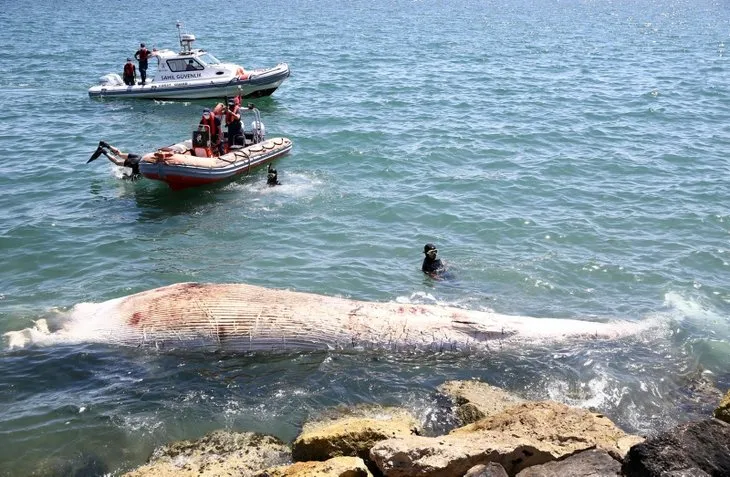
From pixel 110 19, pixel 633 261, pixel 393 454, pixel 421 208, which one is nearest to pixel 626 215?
pixel 633 261

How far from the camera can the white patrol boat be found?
1086 inches

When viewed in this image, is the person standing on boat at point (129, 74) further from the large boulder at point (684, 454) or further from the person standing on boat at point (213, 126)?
the large boulder at point (684, 454)

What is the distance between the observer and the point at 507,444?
719 cm

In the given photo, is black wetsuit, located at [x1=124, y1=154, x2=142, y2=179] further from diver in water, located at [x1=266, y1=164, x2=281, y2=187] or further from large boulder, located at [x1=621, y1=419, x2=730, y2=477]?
large boulder, located at [x1=621, y1=419, x2=730, y2=477]

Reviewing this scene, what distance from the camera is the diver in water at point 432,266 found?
516 inches

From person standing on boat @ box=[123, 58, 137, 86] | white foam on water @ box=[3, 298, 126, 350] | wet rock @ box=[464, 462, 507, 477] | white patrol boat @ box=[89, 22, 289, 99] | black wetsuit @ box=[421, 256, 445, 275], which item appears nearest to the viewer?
wet rock @ box=[464, 462, 507, 477]

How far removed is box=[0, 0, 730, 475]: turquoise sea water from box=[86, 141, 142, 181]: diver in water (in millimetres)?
567

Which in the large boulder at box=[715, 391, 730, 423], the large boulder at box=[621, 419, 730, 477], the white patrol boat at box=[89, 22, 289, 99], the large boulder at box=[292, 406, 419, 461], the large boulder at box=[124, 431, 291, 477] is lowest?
the large boulder at box=[124, 431, 291, 477]

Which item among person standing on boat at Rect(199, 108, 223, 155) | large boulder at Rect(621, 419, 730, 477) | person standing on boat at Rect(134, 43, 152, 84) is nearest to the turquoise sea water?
person standing on boat at Rect(199, 108, 223, 155)

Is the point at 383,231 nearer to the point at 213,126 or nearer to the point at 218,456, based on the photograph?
the point at 213,126

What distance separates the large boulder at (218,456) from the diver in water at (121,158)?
34.9ft

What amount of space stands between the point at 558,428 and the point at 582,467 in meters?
0.95

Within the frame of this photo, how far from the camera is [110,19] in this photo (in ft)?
172

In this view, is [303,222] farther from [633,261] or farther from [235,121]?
[633,261]
